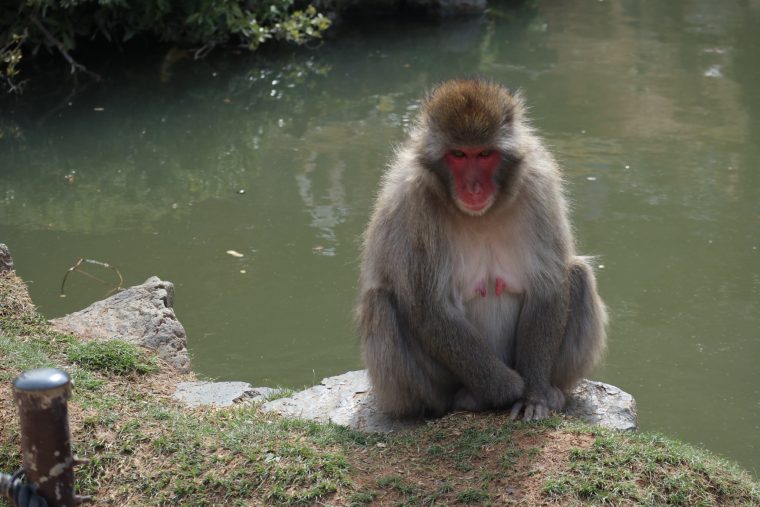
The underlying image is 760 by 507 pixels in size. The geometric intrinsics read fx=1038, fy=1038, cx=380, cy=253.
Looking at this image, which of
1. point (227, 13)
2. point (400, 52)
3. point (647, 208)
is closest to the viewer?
point (647, 208)

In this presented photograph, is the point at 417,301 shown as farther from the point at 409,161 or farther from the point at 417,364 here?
the point at 409,161

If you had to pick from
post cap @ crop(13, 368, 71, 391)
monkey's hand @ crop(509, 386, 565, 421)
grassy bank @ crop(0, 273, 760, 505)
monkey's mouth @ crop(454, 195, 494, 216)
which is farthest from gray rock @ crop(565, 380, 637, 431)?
post cap @ crop(13, 368, 71, 391)

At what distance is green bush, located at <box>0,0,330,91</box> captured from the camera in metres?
12.3

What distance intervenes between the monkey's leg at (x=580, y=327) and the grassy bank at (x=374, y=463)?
35 cm

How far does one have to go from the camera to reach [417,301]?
458 cm

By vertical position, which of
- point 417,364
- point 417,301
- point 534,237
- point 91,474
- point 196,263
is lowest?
point 196,263

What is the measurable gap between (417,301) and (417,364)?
1.10ft

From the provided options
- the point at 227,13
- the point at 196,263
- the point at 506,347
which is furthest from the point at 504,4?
the point at 506,347

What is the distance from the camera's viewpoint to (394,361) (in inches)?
185

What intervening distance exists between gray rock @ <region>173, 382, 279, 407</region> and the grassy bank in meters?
0.57

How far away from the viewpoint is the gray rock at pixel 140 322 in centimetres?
614

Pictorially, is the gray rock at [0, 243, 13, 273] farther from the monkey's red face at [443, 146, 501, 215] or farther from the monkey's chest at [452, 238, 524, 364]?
the monkey's red face at [443, 146, 501, 215]

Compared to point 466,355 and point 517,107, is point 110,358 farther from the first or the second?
point 517,107

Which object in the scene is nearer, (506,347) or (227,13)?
(506,347)
